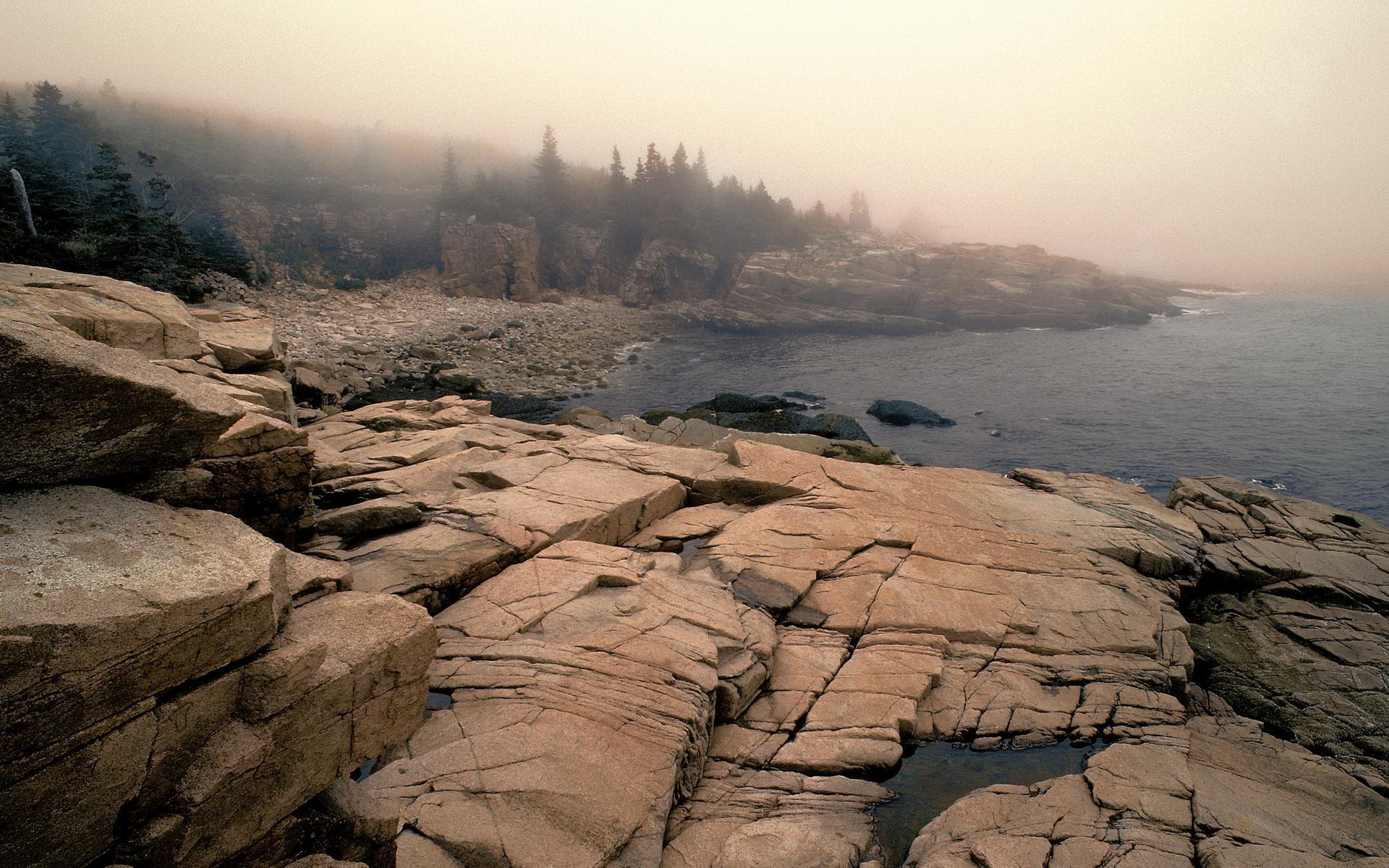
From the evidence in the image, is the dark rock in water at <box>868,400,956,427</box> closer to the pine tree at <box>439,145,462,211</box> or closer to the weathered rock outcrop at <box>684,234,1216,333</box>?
the weathered rock outcrop at <box>684,234,1216,333</box>

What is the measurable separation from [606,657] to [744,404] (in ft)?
90.6

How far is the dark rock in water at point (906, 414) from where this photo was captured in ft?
108

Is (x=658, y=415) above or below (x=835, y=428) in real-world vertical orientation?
below

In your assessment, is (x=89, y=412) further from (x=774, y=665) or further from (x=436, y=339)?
(x=436, y=339)

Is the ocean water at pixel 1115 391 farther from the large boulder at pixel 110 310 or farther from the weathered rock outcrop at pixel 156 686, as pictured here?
the weathered rock outcrop at pixel 156 686

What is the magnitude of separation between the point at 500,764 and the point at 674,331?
5963 centimetres

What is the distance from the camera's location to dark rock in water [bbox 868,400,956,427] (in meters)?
33.0

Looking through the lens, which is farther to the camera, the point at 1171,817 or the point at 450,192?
the point at 450,192

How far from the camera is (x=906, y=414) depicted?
3338 cm

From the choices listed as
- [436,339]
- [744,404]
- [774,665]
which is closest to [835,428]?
[744,404]

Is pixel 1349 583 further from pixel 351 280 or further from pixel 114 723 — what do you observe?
pixel 351 280

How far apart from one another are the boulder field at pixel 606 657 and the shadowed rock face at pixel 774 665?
0.17 feet

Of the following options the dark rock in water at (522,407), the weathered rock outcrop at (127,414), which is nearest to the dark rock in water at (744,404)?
the dark rock in water at (522,407)

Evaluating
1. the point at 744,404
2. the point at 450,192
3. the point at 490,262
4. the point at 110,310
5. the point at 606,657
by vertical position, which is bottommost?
the point at 744,404
